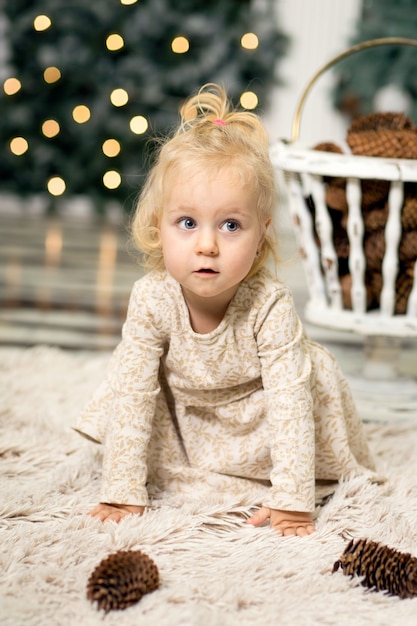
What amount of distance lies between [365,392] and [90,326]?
2.74ft

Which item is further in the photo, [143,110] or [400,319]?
[143,110]

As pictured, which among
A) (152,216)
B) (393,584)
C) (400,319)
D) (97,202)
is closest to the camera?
(393,584)

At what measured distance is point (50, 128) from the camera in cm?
380

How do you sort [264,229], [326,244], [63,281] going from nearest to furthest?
1. [264,229]
2. [326,244]
3. [63,281]

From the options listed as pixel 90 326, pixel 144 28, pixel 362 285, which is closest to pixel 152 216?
pixel 362 285

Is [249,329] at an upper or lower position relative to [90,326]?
upper

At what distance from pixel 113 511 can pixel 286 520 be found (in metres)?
0.22

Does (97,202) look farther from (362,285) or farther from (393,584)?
(393,584)

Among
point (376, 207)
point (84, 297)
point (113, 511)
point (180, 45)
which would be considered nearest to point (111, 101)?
→ point (180, 45)

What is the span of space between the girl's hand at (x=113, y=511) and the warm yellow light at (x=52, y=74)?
300 centimetres

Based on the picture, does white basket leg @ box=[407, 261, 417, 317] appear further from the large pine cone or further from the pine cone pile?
the large pine cone

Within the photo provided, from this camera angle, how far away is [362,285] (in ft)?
5.34

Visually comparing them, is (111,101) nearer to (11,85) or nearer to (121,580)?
(11,85)

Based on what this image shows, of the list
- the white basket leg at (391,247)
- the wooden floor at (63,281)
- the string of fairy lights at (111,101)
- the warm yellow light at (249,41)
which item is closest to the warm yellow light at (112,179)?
the string of fairy lights at (111,101)
